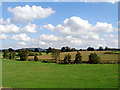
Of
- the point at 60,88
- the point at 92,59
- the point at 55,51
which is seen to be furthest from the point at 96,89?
the point at 55,51

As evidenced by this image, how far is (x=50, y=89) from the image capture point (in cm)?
1516

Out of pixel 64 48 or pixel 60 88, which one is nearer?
pixel 60 88

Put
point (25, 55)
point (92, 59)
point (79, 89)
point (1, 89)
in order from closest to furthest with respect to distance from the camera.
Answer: point (1, 89)
point (79, 89)
point (92, 59)
point (25, 55)

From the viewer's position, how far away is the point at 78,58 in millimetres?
44094

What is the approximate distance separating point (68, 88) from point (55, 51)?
37.7 m

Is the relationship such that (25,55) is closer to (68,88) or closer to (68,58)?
(68,58)

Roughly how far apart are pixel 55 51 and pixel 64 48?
146ft

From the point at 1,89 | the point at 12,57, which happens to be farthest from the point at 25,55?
the point at 1,89

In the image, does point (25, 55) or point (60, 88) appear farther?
point (25, 55)

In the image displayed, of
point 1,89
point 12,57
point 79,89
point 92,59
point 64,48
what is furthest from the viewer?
point 64,48

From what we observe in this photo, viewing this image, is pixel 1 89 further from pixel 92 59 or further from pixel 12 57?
pixel 12 57

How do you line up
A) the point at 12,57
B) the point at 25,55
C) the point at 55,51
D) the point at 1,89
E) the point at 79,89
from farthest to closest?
the point at 12,57 → the point at 25,55 → the point at 55,51 → the point at 79,89 → the point at 1,89

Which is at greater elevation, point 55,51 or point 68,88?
point 55,51

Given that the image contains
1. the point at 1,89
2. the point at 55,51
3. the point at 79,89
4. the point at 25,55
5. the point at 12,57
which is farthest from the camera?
the point at 12,57
